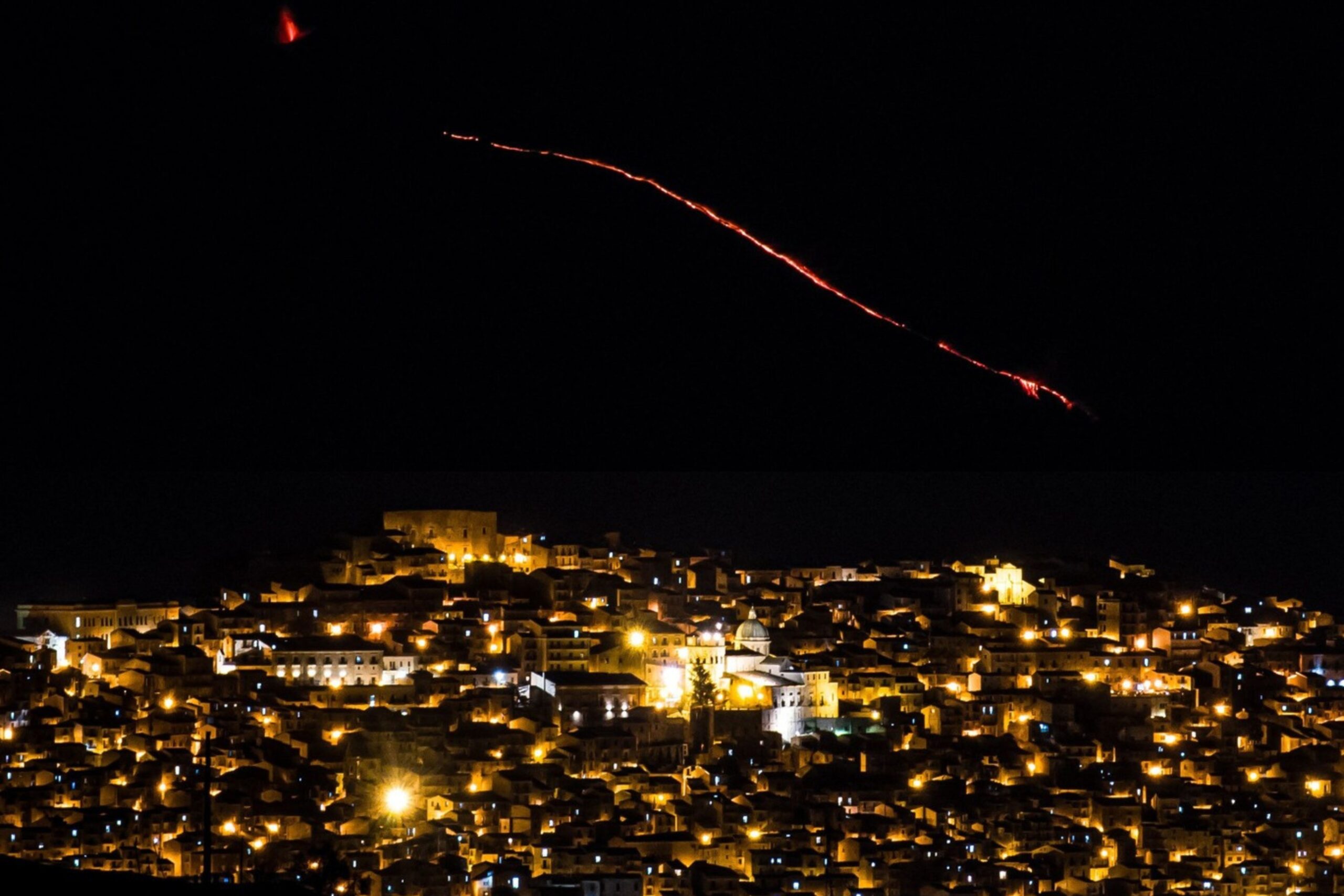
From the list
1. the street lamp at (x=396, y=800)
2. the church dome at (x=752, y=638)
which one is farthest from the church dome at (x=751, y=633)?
the street lamp at (x=396, y=800)

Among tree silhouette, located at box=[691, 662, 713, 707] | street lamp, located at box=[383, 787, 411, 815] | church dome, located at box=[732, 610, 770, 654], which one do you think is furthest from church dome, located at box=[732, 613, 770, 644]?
street lamp, located at box=[383, 787, 411, 815]

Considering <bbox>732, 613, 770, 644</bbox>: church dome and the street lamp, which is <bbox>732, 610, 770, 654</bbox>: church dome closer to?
<bbox>732, 613, 770, 644</bbox>: church dome

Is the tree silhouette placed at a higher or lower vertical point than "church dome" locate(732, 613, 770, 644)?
lower

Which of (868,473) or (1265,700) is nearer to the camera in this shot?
(1265,700)

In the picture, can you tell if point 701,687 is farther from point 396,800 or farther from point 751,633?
point 396,800

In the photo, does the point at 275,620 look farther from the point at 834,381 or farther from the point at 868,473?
the point at 868,473

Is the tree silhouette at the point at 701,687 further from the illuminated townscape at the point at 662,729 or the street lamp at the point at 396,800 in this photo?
the street lamp at the point at 396,800

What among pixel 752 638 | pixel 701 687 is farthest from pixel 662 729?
pixel 752 638

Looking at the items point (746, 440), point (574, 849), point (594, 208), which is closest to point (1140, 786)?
point (574, 849)
